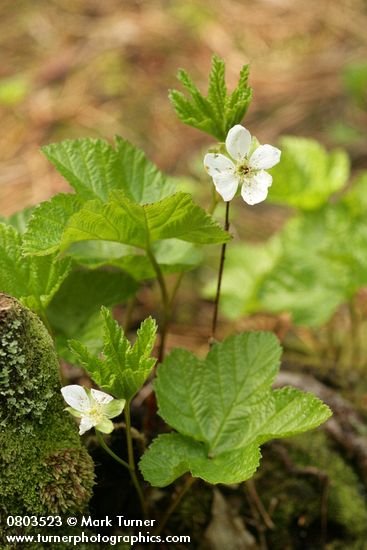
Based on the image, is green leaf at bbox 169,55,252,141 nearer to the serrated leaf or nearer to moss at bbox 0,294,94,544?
moss at bbox 0,294,94,544

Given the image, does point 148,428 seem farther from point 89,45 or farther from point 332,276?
point 89,45

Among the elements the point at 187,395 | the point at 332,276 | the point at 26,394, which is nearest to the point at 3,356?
the point at 26,394

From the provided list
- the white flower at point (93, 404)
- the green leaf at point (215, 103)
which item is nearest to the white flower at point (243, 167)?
the green leaf at point (215, 103)

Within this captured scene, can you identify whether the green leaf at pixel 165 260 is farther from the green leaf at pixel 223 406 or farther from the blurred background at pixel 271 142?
the blurred background at pixel 271 142

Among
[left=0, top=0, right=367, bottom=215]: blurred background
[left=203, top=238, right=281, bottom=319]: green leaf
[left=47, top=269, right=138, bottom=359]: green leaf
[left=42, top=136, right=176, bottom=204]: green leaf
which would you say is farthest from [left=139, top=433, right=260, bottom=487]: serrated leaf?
[left=0, top=0, right=367, bottom=215]: blurred background

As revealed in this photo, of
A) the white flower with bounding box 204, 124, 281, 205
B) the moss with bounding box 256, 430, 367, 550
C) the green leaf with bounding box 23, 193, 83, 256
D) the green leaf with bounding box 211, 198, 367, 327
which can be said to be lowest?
the moss with bounding box 256, 430, 367, 550

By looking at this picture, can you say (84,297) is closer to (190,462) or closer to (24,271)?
(24,271)

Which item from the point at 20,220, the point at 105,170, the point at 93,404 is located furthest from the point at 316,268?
the point at 93,404
